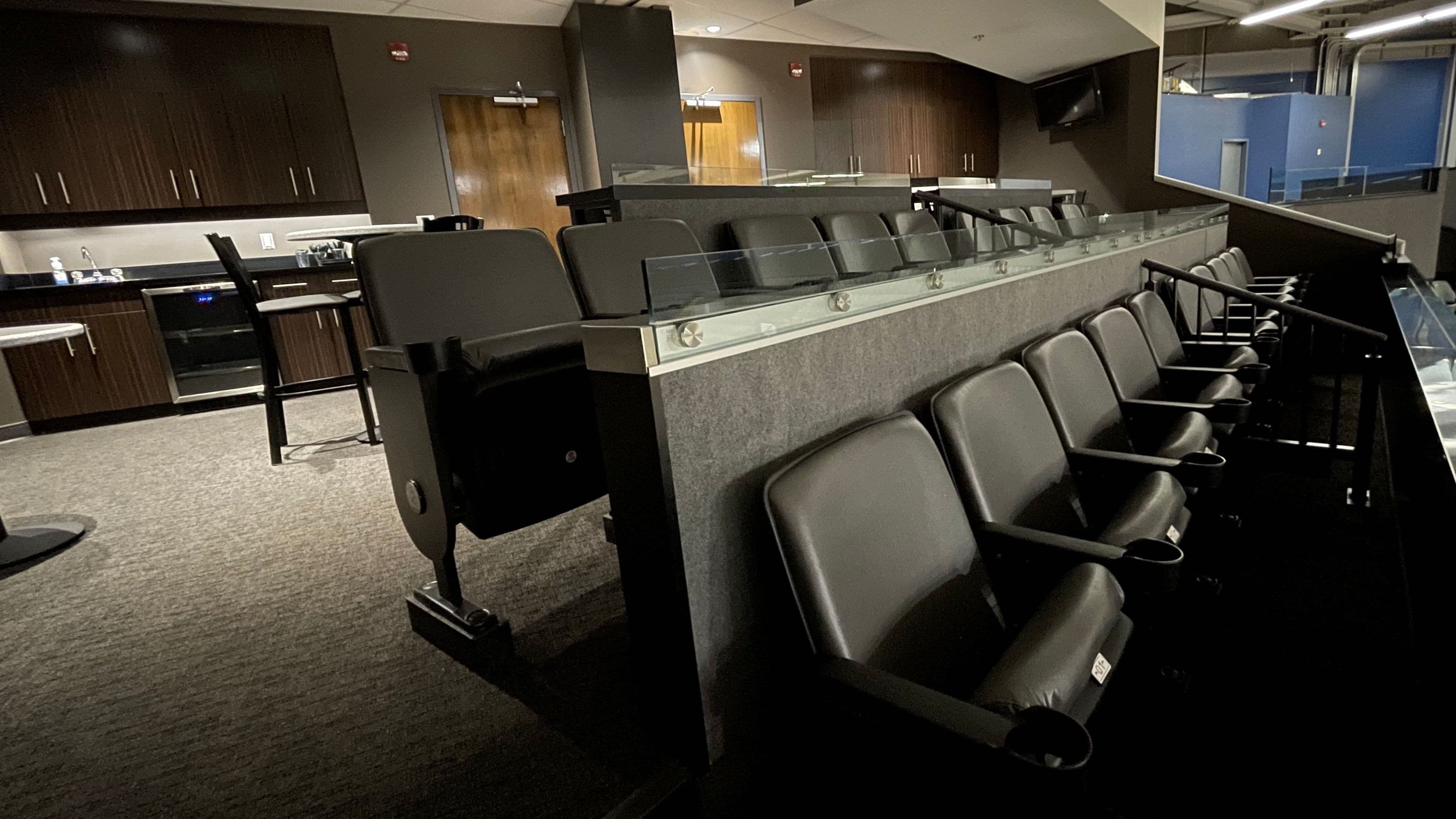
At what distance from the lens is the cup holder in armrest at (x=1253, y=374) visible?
5.56 feet

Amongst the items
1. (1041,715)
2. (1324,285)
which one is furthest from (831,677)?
(1324,285)

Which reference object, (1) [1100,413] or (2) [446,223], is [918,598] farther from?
(2) [446,223]

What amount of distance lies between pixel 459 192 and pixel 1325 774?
6.02m

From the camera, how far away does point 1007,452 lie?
107 centimetres

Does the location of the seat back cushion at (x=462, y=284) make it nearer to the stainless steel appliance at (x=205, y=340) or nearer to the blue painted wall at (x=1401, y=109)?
the stainless steel appliance at (x=205, y=340)

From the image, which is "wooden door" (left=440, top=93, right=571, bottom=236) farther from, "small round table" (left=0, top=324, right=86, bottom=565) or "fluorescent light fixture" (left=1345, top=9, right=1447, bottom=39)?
"fluorescent light fixture" (left=1345, top=9, right=1447, bottom=39)

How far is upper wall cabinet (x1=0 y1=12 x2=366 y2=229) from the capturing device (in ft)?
13.8

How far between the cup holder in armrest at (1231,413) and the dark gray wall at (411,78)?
504cm

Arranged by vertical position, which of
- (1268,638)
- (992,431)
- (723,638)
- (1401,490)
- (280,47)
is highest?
(280,47)

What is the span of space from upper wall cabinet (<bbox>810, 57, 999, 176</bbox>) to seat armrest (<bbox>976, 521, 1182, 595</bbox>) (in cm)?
676

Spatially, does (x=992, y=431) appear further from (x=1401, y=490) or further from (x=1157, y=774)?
(x=1401, y=490)

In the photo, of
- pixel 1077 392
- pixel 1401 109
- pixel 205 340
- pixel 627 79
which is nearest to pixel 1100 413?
pixel 1077 392

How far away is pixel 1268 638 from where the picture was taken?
55.0 inches

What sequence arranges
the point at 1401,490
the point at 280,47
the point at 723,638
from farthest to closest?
1. the point at 280,47
2. the point at 1401,490
3. the point at 723,638
